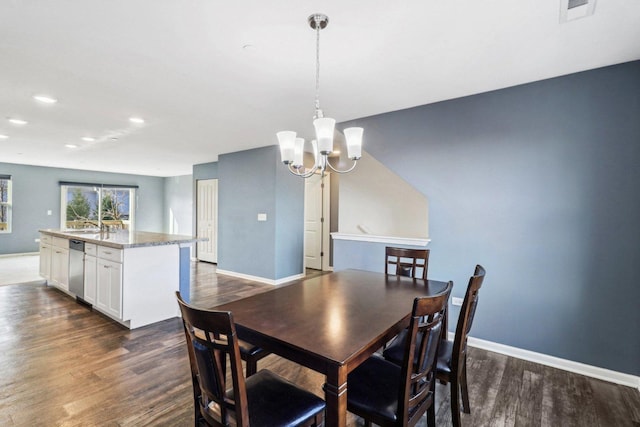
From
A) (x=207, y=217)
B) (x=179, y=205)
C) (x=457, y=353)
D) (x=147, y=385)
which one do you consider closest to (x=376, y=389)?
(x=457, y=353)

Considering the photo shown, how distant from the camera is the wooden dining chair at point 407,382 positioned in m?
1.24

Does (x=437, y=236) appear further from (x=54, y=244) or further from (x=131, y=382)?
(x=54, y=244)

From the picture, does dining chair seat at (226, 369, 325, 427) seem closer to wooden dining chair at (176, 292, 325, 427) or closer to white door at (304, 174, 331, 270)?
wooden dining chair at (176, 292, 325, 427)

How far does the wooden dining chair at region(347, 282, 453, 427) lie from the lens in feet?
4.07

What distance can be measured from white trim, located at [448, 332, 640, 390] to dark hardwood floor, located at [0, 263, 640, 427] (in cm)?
7

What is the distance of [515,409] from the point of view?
6.42ft

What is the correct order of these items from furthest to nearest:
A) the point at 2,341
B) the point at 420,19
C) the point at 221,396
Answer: the point at 2,341 < the point at 420,19 < the point at 221,396

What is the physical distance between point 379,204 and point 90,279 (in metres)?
4.17

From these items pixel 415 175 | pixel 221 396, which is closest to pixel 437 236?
pixel 415 175

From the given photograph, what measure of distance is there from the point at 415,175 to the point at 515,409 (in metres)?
2.14

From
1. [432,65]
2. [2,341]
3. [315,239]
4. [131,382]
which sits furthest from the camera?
[315,239]

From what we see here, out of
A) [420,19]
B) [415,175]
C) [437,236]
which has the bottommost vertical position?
[437,236]

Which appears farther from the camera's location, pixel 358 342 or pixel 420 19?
pixel 420 19

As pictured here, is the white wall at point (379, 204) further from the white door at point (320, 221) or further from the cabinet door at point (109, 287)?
the cabinet door at point (109, 287)
